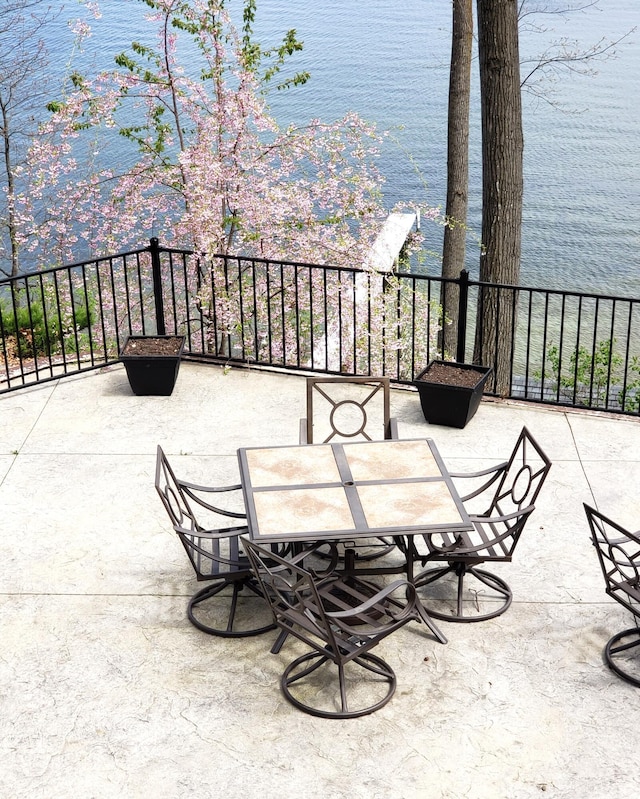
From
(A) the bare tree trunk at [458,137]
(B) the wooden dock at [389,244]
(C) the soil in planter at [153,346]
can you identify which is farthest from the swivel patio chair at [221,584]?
(A) the bare tree trunk at [458,137]

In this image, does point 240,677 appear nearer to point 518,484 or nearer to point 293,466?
point 293,466

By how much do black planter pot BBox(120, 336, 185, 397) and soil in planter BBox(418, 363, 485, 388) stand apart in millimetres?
2050

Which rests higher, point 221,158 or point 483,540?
point 221,158

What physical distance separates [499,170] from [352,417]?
3.32 meters

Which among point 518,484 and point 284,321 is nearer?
point 518,484

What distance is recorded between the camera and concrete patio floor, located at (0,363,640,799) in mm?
3922

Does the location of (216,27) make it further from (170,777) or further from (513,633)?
(170,777)

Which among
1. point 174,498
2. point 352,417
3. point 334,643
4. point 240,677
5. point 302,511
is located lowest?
point 240,677

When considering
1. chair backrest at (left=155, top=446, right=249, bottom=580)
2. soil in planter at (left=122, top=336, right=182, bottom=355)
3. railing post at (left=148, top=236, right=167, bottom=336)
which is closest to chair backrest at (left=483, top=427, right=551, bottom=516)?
chair backrest at (left=155, top=446, right=249, bottom=580)

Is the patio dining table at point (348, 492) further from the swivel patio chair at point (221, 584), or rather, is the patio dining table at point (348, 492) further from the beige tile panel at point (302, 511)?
the swivel patio chair at point (221, 584)

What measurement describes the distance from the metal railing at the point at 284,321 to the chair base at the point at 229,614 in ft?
9.77

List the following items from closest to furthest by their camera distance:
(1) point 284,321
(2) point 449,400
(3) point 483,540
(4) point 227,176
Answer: (3) point 483,540, (2) point 449,400, (4) point 227,176, (1) point 284,321

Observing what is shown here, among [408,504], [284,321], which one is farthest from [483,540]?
[284,321]

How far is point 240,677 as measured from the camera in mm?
4512
